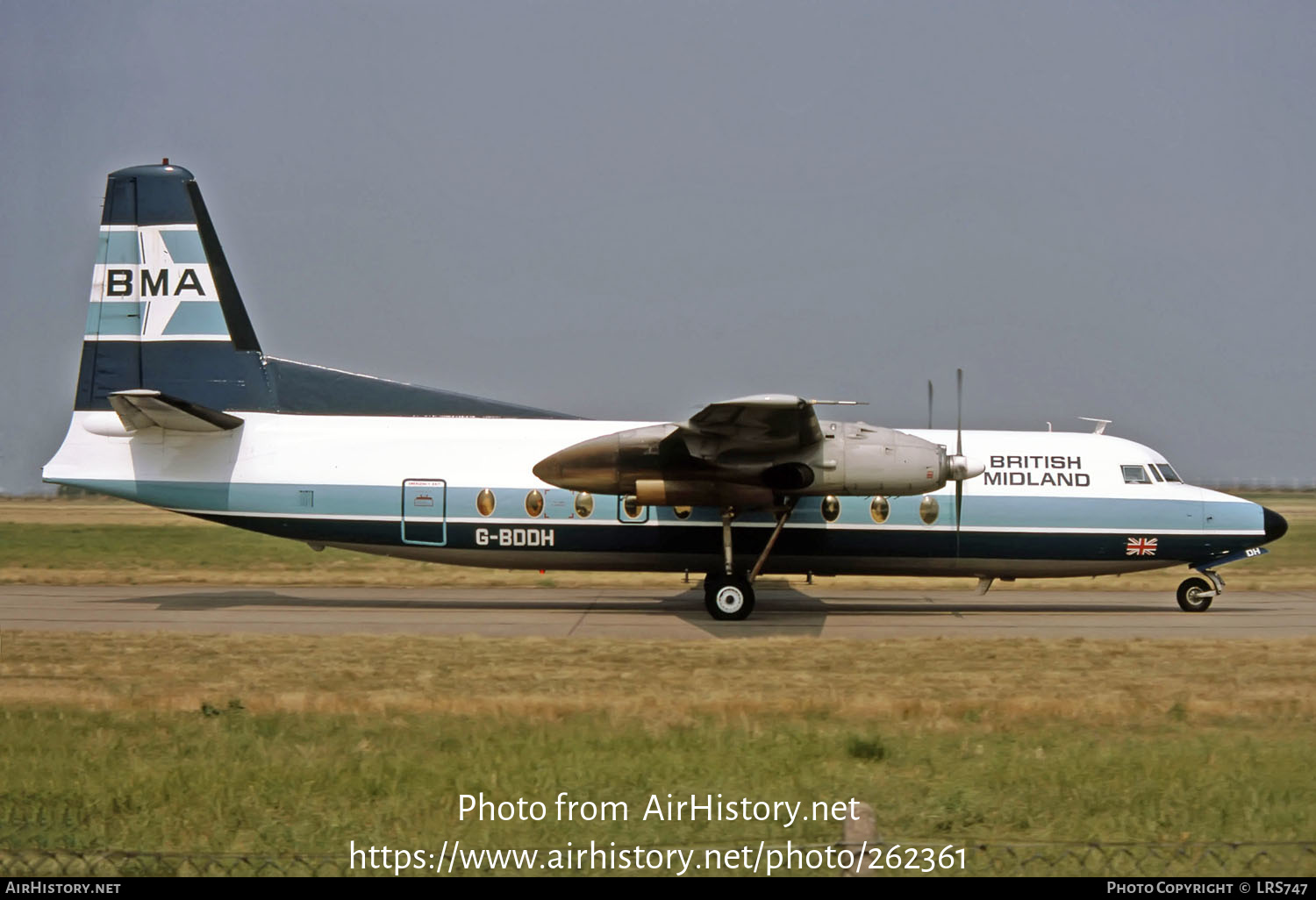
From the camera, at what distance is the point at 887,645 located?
14250 mm

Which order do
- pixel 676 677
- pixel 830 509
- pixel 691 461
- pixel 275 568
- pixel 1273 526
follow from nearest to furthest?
pixel 676 677 → pixel 691 461 → pixel 830 509 → pixel 1273 526 → pixel 275 568

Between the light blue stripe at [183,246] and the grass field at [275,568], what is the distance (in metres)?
7.14

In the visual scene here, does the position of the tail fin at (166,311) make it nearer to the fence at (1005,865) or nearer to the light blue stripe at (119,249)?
the light blue stripe at (119,249)

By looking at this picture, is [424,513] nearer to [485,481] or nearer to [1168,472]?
[485,481]

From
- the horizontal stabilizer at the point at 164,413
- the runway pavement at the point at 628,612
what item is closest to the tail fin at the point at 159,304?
the horizontal stabilizer at the point at 164,413

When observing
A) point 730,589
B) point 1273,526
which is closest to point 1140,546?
point 1273,526

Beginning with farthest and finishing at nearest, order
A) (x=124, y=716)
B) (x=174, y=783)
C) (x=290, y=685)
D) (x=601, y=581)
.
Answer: (x=601, y=581)
(x=290, y=685)
(x=124, y=716)
(x=174, y=783)

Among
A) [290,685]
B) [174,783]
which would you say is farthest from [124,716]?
[174,783]

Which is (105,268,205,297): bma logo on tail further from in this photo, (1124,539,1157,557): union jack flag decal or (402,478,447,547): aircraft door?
Result: (1124,539,1157,557): union jack flag decal

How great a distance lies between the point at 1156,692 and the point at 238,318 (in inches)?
554

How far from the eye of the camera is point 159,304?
17.3m

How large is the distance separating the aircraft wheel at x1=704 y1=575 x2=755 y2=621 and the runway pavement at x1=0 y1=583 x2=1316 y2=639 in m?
0.17

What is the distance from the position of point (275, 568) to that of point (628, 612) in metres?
11.7
